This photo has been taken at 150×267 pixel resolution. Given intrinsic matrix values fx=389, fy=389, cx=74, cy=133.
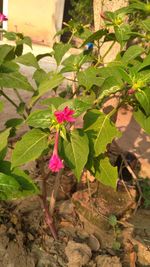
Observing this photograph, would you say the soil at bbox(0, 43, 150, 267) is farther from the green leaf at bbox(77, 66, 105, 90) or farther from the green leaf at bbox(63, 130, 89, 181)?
the green leaf at bbox(77, 66, 105, 90)

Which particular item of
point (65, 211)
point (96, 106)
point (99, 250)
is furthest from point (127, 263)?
point (96, 106)

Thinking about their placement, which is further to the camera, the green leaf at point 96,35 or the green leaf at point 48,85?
the green leaf at point 96,35

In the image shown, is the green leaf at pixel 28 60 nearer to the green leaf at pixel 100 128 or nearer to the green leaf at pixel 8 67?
the green leaf at pixel 8 67

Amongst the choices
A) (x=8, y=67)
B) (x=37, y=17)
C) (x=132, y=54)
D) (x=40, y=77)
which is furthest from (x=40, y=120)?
(x=37, y=17)

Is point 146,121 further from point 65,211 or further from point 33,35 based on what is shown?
point 33,35

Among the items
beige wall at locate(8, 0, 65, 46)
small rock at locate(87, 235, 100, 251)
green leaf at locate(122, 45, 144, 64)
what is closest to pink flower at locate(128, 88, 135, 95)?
A: green leaf at locate(122, 45, 144, 64)

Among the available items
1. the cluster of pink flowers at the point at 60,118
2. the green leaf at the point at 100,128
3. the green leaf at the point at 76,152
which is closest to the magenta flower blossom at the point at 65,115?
the cluster of pink flowers at the point at 60,118
